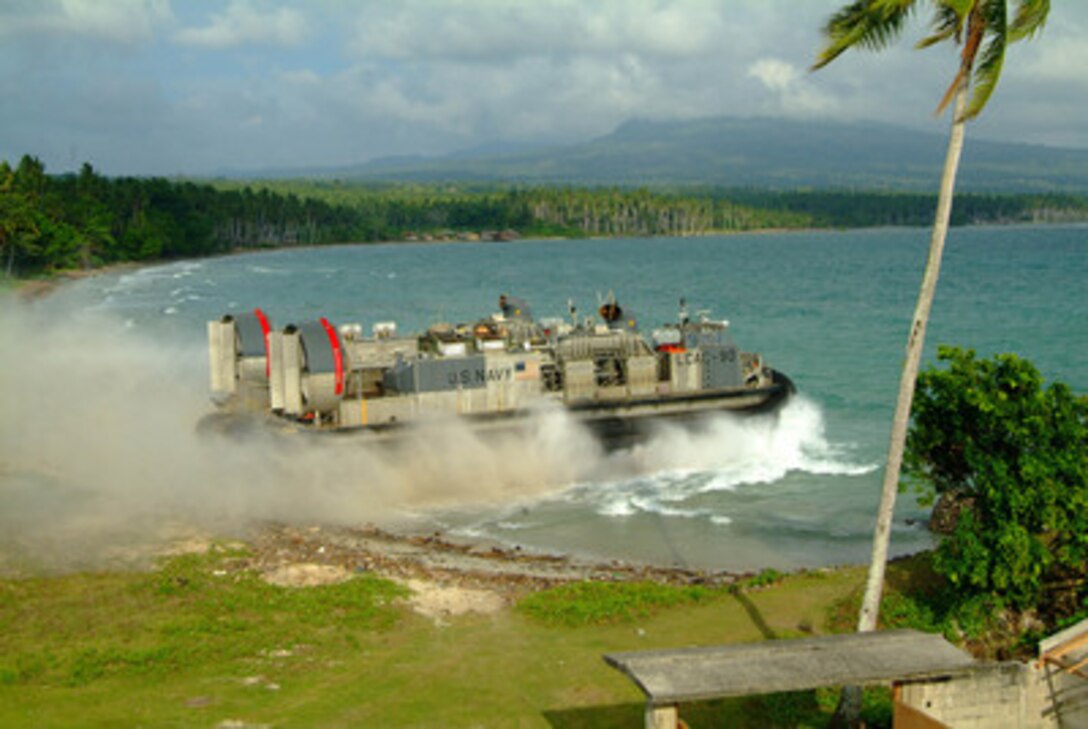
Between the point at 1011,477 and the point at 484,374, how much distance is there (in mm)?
17822

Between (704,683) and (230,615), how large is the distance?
9.39 metres

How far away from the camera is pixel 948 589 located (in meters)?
15.7

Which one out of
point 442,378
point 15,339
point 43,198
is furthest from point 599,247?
point 442,378

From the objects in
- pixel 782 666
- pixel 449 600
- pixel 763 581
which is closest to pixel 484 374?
pixel 449 600

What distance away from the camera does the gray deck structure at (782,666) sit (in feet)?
32.2

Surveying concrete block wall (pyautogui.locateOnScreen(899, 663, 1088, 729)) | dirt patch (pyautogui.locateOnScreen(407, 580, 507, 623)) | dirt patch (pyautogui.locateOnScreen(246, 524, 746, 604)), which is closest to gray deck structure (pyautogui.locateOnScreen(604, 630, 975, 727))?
concrete block wall (pyautogui.locateOnScreen(899, 663, 1088, 729))

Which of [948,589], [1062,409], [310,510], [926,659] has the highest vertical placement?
[1062,409]

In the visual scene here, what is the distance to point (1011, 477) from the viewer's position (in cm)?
1493

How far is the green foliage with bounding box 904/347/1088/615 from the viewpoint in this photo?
573 inches

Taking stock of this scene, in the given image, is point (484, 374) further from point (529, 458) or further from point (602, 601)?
point (602, 601)

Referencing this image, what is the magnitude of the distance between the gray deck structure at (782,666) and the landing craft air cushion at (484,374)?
19.6 m

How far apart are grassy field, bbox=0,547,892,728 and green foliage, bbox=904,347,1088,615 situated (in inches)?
95.8

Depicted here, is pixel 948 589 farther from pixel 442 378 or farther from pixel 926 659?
pixel 442 378

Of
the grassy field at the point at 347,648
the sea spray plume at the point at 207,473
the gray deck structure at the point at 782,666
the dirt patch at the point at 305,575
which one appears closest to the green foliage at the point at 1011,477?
the grassy field at the point at 347,648
